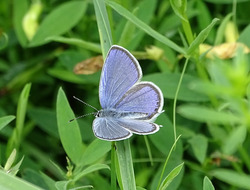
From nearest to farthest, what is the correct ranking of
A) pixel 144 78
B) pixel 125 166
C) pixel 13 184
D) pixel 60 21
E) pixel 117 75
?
pixel 13 184
pixel 125 166
pixel 117 75
pixel 144 78
pixel 60 21

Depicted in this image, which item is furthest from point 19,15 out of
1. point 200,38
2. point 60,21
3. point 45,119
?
point 200,38

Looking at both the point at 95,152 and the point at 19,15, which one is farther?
the point at 19,15

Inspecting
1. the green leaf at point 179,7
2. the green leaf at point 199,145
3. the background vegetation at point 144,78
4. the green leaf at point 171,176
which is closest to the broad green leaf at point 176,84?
the background vegetation at point 144,78

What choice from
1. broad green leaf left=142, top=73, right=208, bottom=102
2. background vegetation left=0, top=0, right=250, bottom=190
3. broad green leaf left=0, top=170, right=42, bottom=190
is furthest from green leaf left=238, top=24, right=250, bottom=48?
broad green leaf left=0, top=170, right=42, bottom=190

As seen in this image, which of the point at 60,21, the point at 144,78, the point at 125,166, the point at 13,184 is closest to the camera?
the point at 13,184

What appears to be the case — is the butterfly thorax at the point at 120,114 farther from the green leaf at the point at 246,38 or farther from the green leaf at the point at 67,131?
the green leaf at the point at 246,38

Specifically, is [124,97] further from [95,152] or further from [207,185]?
[207,185]
